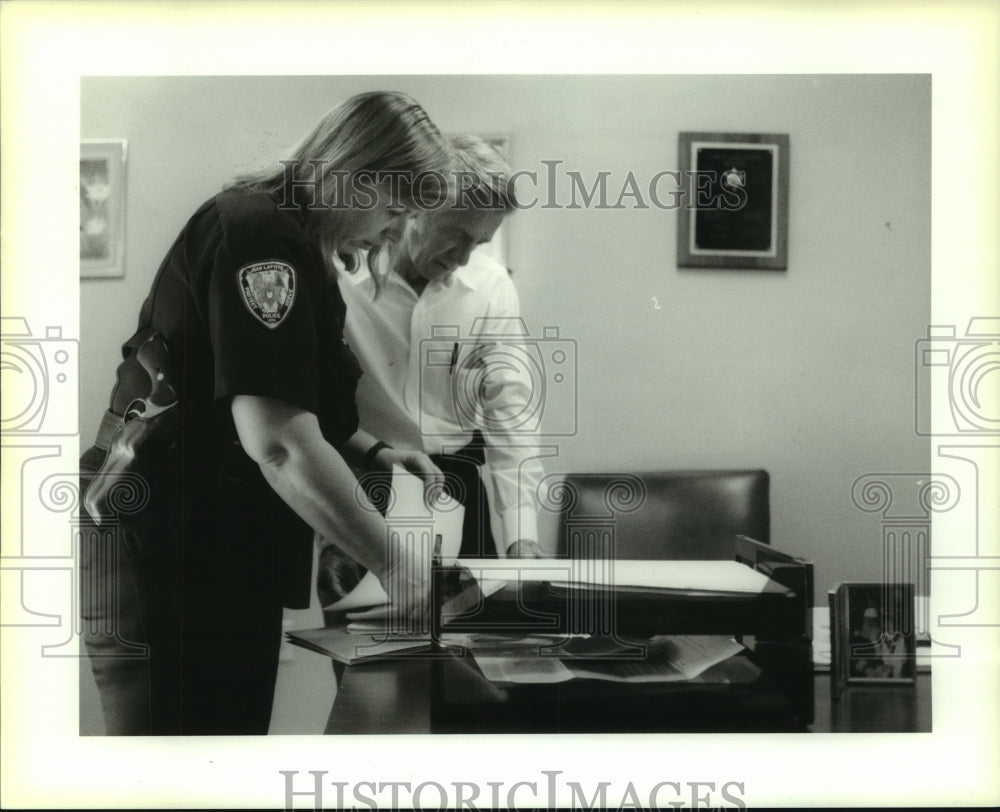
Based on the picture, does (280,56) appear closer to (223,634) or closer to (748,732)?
(223,634)

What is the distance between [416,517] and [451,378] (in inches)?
10.1

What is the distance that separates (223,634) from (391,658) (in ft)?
1.00

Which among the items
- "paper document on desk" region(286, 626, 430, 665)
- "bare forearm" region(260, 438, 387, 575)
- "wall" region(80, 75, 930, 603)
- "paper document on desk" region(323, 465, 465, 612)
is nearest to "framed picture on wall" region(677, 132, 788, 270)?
"wall" region(80, 75, 930, 603)

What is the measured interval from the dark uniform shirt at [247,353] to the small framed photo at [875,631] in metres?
0.95

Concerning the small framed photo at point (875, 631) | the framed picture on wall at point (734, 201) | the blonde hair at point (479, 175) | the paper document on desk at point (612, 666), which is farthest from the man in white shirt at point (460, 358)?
the small framed photo at point (875, 631)

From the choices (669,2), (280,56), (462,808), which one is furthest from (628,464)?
(280,56)

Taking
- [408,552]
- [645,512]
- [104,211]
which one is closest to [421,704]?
[408,552]

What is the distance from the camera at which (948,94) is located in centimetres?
170

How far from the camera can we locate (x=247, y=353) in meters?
1.64

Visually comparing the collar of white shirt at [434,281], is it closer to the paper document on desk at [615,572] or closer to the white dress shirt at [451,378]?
the white dress shirt at [451,378]

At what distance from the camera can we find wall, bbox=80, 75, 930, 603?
1.67 m

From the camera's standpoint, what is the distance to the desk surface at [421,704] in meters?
1.66

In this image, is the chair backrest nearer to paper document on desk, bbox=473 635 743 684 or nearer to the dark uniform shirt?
paper document on desk, bbox=473 635 743 684

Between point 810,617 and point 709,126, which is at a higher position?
point 709,126
